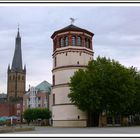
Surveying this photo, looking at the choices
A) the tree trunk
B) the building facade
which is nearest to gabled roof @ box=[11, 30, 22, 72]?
the building facade

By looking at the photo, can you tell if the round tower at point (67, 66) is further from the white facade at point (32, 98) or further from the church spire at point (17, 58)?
the church spire at point (17, 58)

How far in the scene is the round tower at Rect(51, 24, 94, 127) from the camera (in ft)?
172

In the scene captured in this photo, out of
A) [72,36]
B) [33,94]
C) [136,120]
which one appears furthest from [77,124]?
[33,94]

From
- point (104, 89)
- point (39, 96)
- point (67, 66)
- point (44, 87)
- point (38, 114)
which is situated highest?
point (44, 87)

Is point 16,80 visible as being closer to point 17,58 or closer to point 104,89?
point 17,58

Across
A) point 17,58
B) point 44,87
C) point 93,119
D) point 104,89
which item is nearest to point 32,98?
point 44,87

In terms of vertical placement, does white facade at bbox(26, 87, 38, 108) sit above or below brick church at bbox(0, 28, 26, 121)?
below

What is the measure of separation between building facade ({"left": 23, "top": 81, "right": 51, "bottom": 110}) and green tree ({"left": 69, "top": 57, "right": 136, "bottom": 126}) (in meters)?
51.6

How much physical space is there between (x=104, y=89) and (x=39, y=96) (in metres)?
56.5

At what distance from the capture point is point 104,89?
4703cm

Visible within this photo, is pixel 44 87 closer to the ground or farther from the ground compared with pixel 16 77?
closer to the ground

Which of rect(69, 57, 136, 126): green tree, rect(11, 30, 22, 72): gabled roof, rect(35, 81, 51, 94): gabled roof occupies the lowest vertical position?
rect(69, 57, 136, 126): green tree

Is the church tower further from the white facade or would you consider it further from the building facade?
the building facade

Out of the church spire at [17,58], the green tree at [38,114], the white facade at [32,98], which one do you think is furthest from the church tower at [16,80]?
the green tree at [38,114]
